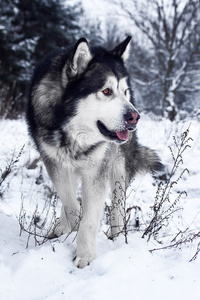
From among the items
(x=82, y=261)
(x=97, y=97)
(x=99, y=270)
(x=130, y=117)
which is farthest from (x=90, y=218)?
(x=97, y=97)

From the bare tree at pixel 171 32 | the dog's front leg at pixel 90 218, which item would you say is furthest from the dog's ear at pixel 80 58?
the bare tree at pixel 171 32

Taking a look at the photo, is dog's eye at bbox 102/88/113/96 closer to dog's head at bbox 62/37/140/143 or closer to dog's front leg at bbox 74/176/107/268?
dog's head at bbox 62/37/140/143

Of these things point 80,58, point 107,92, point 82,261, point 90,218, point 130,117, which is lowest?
point 82,261

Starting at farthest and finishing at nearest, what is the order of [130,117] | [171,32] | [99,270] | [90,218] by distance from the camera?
[171,32], [90,218], [130,117], [99,270]

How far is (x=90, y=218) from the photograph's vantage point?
98.9 inches

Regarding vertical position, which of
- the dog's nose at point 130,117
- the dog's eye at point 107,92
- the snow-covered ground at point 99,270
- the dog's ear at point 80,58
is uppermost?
the dog's ear at point 80,58

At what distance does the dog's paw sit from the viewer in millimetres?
2201

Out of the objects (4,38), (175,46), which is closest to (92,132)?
(4,38)

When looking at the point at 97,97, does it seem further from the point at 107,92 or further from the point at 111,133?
the point at 111,133

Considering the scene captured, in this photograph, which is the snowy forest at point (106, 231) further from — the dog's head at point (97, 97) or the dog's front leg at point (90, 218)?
the dog's head at point (97, 97)

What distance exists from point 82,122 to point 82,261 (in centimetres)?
116

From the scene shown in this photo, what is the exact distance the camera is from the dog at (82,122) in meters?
2.44

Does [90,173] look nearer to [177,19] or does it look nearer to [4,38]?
[4,38]

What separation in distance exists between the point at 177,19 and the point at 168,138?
28.0ft
